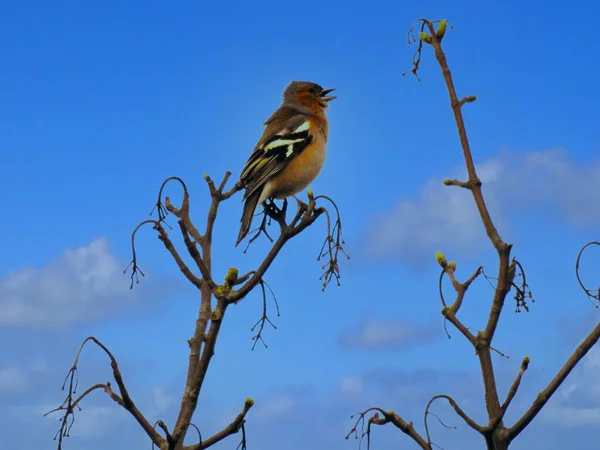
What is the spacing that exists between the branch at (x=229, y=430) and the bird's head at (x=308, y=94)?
6.71 metres

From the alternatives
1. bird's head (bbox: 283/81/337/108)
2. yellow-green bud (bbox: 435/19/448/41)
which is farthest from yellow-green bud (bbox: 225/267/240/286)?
bird's head (bbox: 283/81/337/108)

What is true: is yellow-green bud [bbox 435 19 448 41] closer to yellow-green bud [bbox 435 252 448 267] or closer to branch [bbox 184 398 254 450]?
yellow-green bud [bbox 435 252 448 267]

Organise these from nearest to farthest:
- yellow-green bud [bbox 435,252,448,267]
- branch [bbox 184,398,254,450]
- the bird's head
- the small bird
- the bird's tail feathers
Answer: yellow-green bud [bbox 435,252,448,267], branch [bbox 184,398,254,450], the bird's tail feathers, the small bird, the bird's head

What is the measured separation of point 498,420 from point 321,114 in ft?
24.0

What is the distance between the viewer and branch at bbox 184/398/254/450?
4363 mm

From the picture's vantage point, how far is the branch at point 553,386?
3305 mm

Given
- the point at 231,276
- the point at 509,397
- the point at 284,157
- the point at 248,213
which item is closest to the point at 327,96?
the point at 284,157

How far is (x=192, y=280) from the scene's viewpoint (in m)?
5.09

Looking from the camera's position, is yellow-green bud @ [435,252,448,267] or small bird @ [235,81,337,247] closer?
yellow-green bud @ [435,252,448,267]

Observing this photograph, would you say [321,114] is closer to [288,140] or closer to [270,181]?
[288,140]

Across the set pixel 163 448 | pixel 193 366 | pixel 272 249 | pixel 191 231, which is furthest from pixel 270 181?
pixel 163 448

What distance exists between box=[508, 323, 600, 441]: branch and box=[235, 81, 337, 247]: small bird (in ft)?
13.8

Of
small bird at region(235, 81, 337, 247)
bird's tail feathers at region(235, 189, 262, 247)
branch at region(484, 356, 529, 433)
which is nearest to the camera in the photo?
branch at region(484, 356, 529, 433)

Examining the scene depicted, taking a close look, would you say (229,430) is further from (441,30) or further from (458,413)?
(441,30)
